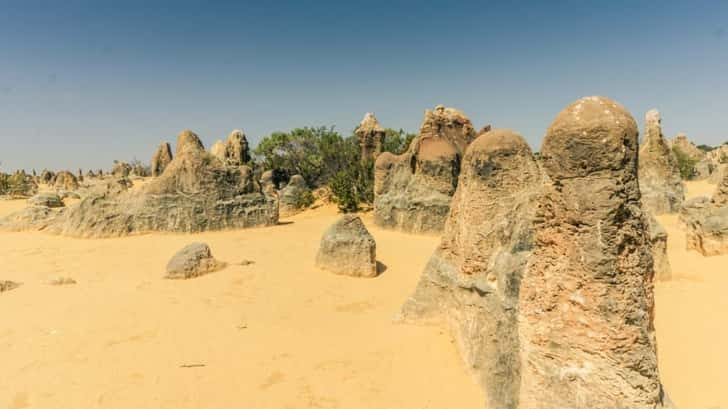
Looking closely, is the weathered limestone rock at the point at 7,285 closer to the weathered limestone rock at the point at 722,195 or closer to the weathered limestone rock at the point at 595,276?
the weathered limestone rock at the point at 595,276

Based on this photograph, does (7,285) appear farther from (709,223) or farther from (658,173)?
(658,173)

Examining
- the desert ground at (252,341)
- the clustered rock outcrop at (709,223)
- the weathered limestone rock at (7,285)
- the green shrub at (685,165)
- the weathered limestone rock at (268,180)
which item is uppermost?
the green shrub at (685,165)

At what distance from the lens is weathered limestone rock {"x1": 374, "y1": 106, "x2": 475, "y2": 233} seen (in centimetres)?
1134

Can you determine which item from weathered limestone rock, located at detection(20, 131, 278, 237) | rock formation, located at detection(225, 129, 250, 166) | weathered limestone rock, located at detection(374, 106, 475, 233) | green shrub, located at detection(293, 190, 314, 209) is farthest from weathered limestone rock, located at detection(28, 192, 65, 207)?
weathered limestone rock, located at detection(374, 106, 475, 233)

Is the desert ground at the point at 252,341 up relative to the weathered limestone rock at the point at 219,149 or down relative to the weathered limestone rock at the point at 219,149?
down

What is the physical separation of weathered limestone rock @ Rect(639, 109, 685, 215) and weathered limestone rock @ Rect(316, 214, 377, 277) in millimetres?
12274

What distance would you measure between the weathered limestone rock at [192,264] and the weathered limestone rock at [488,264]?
12.7 feet

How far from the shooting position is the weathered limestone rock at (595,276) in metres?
2.45

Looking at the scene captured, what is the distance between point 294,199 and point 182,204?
22.1 feet

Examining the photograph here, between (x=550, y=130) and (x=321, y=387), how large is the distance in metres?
2.92

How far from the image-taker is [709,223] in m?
7.94

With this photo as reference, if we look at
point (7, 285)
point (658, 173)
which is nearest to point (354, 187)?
point (658, 173)

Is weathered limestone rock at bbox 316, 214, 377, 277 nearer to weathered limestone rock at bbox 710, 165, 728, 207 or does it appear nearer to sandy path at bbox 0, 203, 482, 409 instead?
sandy path at bbox 0, 203, 482, 409

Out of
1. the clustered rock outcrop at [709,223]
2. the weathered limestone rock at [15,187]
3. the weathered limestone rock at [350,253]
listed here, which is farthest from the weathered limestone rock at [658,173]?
the weathered limestone rock at [15,187]
